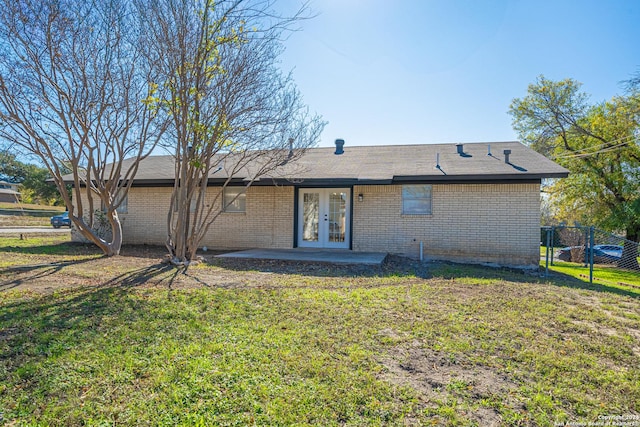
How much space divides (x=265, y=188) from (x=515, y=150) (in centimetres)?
860

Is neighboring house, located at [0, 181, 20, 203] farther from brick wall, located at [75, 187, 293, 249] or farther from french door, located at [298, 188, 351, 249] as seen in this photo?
french door, located at [298, 188, 351, 249]

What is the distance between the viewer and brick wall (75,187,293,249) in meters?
12.0

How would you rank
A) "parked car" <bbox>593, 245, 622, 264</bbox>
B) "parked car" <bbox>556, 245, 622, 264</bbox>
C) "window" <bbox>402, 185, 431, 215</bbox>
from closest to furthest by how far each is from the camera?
"window" <bbox>402, 185, 431, 215</bbox>, "parked car" <bbox>556, 245, 622, 264</bbox>, "parked car" <bbox>593, 245, 622, 264</bbox>

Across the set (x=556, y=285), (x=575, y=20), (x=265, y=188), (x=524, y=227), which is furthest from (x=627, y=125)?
(x=265, y=188)

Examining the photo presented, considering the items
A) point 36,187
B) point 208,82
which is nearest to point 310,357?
point 208,82

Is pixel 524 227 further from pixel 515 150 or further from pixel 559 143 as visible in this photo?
pixel 559 143

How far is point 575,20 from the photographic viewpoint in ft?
32.8

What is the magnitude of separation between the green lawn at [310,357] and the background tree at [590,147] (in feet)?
38.4

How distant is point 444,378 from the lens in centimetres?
310

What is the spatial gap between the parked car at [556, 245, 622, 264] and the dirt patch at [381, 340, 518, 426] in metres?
16.3

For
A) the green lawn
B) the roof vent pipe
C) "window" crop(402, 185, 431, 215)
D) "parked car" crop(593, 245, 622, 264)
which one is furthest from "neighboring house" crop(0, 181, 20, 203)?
"parked car" crop(593, 245, 622, 264)

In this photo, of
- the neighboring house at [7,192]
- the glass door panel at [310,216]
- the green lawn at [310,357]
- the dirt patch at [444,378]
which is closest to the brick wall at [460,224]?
the glass door panel at [310,216]

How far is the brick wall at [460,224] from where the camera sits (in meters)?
10.1

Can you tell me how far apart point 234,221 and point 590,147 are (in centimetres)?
1556
